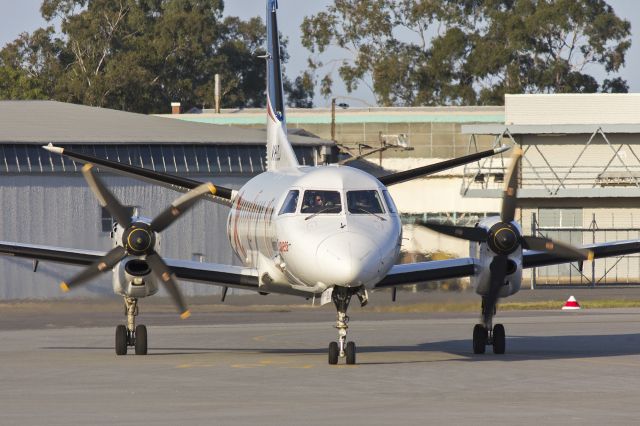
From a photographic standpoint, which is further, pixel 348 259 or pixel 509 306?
pixel 509 306

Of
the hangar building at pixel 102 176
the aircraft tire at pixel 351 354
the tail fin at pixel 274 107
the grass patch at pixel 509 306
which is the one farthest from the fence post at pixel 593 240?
the aircraft tire at pixel 351 354

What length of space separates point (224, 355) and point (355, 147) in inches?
1784

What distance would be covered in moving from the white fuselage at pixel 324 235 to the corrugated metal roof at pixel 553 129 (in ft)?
121

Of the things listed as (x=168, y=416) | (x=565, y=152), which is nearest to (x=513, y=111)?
(x=565, y=152)

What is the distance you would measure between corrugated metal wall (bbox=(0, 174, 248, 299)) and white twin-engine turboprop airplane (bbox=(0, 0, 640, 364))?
2397 centimetres

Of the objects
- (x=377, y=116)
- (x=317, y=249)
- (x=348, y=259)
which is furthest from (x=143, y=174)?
(x=377, y=116)

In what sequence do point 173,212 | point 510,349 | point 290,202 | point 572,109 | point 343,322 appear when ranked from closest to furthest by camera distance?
1. point 343,322
2. point 290,202
3. point 173,212
4. point 510,349
5. point 572,109

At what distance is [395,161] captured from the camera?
6831 cm

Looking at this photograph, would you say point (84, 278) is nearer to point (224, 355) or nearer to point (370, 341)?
point (224, 355)

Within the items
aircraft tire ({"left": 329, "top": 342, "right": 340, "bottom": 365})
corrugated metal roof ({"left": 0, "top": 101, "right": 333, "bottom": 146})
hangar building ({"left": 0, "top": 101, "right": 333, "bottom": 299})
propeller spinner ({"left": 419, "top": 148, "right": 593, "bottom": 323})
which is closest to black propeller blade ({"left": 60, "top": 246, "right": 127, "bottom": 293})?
aircraft tire ({"left": 329, "top": 342, "right": 340, "bottom": 365})

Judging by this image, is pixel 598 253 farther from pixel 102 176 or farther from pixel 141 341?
pixel 102 176

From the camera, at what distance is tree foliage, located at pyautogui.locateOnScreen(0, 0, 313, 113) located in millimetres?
94500

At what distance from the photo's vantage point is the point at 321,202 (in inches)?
847

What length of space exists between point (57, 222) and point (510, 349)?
27859mm
